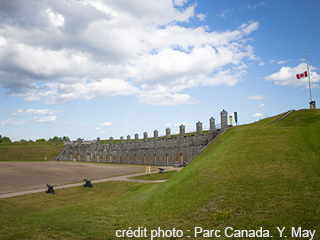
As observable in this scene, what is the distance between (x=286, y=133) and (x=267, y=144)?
398 centimetres

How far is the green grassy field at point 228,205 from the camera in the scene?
323 inches

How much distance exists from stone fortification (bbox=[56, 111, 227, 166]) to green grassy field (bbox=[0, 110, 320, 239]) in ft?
58.7

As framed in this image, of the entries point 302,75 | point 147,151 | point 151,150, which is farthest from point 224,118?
point 147,151

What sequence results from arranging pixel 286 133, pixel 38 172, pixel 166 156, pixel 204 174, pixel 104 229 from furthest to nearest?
pixel 166 156, pixel 38 172, pixel 286 133, pixel 204 174, pixel 104 229

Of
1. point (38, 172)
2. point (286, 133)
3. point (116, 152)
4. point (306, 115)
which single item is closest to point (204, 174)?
point (286, 133)

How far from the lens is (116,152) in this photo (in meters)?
72.0

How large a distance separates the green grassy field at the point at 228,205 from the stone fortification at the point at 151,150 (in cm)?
1789

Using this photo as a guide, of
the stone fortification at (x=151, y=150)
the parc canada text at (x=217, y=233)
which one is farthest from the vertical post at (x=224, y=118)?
the parc canada text at (x=217, y=233)

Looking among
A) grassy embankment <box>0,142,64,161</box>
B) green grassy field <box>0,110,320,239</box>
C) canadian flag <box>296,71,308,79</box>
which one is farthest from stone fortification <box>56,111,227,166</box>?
green grassy field <box>0,110,320,239</box>

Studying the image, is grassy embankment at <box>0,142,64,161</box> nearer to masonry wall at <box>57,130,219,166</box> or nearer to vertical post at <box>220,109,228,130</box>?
masonry wall at <box>57,130,219,166</box>

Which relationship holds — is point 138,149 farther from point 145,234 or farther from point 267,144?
point 145,234

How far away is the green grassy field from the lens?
8203mm

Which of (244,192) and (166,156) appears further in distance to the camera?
(166,156)

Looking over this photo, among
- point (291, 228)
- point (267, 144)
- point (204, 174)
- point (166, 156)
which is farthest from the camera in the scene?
point (166, 156)
